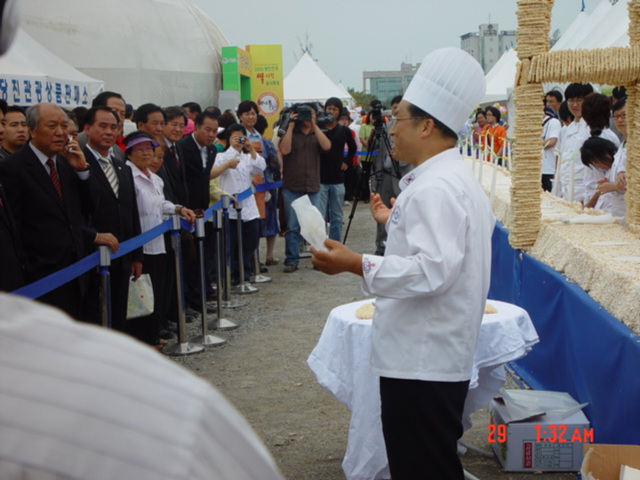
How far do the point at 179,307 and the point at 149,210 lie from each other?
0.80 m

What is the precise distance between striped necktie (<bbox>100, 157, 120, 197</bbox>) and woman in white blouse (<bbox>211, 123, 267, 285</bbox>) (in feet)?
9.25

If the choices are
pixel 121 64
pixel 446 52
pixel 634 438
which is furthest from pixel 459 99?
pixel 121 64

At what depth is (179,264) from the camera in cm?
606

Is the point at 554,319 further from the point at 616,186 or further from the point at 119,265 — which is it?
the point at 119,265

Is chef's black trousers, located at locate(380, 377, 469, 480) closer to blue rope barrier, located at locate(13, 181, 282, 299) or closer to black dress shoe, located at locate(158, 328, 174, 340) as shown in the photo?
blue rope barrier, located at locate(13, 181, 282, 299)

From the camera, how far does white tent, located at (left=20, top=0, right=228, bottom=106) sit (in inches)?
1071

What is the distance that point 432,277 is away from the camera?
7.61ft

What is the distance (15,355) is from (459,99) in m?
2.18

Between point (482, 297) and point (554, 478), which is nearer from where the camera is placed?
point (482, 297)

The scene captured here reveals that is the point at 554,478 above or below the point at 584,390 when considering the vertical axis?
Result: below

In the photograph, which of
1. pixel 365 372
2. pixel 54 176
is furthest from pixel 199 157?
pixel 365 372

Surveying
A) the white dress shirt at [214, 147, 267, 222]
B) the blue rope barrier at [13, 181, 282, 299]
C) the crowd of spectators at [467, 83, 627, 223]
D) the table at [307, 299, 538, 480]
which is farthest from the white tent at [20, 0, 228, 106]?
the table at [307, 299, 538, 480]

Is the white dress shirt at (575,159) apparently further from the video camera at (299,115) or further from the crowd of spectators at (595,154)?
Answer: the video camera at (299,115)

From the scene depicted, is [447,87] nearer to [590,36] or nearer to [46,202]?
[46,202]
